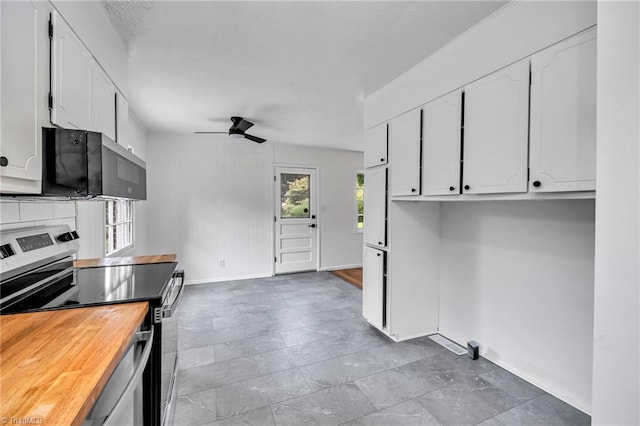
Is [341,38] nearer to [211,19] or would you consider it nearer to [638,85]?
[211,19]

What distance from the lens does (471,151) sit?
186 centimetres

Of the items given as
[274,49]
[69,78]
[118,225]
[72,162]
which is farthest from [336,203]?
[72,162]

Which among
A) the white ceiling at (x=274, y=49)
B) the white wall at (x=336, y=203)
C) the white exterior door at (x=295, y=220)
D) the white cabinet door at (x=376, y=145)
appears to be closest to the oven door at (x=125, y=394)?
the white ceiling at (x=274, y=49)

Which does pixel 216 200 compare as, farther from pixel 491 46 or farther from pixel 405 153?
pixel 491 46

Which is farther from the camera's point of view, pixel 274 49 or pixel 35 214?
pixel 274 49

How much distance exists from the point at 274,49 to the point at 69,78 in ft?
4.14

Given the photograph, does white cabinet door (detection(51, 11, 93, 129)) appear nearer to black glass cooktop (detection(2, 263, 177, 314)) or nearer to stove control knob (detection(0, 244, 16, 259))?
stove control knob (detection(0, 244, 16, 259))

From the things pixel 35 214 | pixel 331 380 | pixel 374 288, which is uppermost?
pixel 35 214

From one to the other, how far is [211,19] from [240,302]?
3.12 meters

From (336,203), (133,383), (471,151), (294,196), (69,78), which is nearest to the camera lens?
(133,383)

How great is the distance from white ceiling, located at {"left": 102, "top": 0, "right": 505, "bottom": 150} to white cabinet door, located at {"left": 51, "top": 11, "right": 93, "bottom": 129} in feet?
1.68

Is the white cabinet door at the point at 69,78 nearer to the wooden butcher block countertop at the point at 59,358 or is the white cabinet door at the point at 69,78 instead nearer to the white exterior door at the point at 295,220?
the wooden butcher block countertop at the point at 59,358

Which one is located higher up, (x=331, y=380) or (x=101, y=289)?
(x=101, y=289)

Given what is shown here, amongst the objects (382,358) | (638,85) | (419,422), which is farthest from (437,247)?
(638,85)
